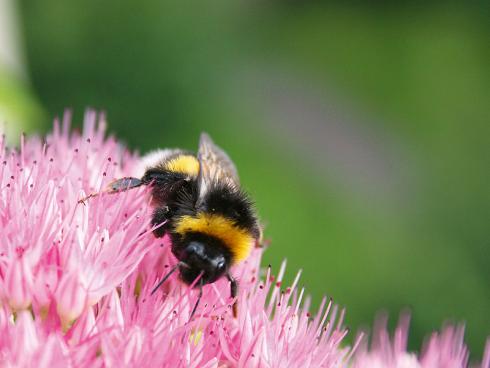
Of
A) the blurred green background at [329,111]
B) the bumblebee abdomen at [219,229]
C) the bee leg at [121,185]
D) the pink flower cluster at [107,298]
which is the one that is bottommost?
the pink flower cluster at [107,298]

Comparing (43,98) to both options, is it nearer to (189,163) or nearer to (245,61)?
(245,61)

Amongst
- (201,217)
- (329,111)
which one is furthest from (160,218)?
(329,111)

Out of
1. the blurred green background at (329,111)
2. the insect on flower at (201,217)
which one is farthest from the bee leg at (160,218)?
the blurred green background at (329,111)

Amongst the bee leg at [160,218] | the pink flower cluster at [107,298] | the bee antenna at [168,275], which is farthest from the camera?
the bee leg at [160,218]

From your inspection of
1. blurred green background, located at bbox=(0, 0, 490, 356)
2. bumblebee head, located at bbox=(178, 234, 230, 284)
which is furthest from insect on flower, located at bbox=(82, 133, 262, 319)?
blurred green background, located at bbox=(0, 0, 490, 356)

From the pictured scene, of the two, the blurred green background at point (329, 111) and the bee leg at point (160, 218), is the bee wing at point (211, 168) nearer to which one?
the bee leg at point (160, 218)

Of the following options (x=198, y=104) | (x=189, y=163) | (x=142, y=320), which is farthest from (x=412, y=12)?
(x=142, y=320)
